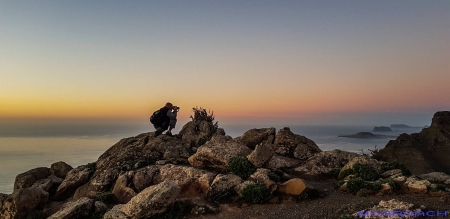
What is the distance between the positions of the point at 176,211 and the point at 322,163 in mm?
11832

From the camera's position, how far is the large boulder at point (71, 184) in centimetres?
2344

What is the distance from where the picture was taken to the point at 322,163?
23422 mm

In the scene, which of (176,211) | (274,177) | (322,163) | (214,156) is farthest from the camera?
(322,163)

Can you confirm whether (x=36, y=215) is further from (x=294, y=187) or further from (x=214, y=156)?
(x=294, y=187)

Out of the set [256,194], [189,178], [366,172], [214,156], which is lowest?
[256,194]

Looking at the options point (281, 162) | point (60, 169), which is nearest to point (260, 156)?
point (281, 162)

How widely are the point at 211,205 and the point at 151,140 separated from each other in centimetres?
1199

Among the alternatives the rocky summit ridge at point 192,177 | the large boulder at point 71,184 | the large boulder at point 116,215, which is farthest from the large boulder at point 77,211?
the large boulder at point 71,184

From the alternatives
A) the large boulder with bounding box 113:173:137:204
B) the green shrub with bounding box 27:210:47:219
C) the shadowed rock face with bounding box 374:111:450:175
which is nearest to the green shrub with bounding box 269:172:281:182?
the large boulder with bounding box 113:173:137:204

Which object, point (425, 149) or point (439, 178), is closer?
point (439, 178)

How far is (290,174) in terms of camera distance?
2228 cm

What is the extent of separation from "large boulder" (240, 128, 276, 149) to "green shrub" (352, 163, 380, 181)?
830 cm

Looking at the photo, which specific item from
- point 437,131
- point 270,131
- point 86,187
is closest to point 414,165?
point 437,131

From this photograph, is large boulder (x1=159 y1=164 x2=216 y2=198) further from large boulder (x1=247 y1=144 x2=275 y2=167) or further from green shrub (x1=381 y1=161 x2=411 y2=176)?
green shrub (x1=381 y1=161 x2=411 y2=176)
